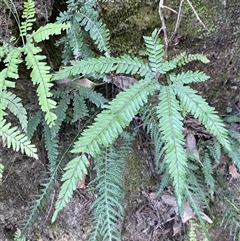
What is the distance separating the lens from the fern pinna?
1836 millimetres

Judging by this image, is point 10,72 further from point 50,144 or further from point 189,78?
point 189,78

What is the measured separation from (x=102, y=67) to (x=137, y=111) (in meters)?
0.34

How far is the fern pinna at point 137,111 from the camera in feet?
6.02

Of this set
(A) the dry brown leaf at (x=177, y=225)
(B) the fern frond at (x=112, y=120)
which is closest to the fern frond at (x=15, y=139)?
(B) the fern frond at (x=112, y=120)

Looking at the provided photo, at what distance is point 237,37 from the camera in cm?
257

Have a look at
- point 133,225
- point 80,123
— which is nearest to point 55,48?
point 80,123

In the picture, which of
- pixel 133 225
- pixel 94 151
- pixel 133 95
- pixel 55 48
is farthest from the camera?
pixel 133 225

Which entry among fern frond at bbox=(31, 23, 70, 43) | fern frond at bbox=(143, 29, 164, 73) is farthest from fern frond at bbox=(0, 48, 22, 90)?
fern frond at bbox=(143, 29, 164, 73)

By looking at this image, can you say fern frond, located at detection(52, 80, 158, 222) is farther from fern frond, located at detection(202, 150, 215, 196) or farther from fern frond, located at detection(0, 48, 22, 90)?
fern frond, located at detection(202, 150, 215, 196)

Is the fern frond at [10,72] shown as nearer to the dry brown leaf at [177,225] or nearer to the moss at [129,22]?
the moss at [129,22]

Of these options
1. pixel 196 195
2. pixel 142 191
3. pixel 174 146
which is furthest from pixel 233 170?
pixel 174 146

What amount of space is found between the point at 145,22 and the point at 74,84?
640mm

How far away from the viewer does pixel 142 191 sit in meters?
2.93

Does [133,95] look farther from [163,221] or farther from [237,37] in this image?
[163,221]
